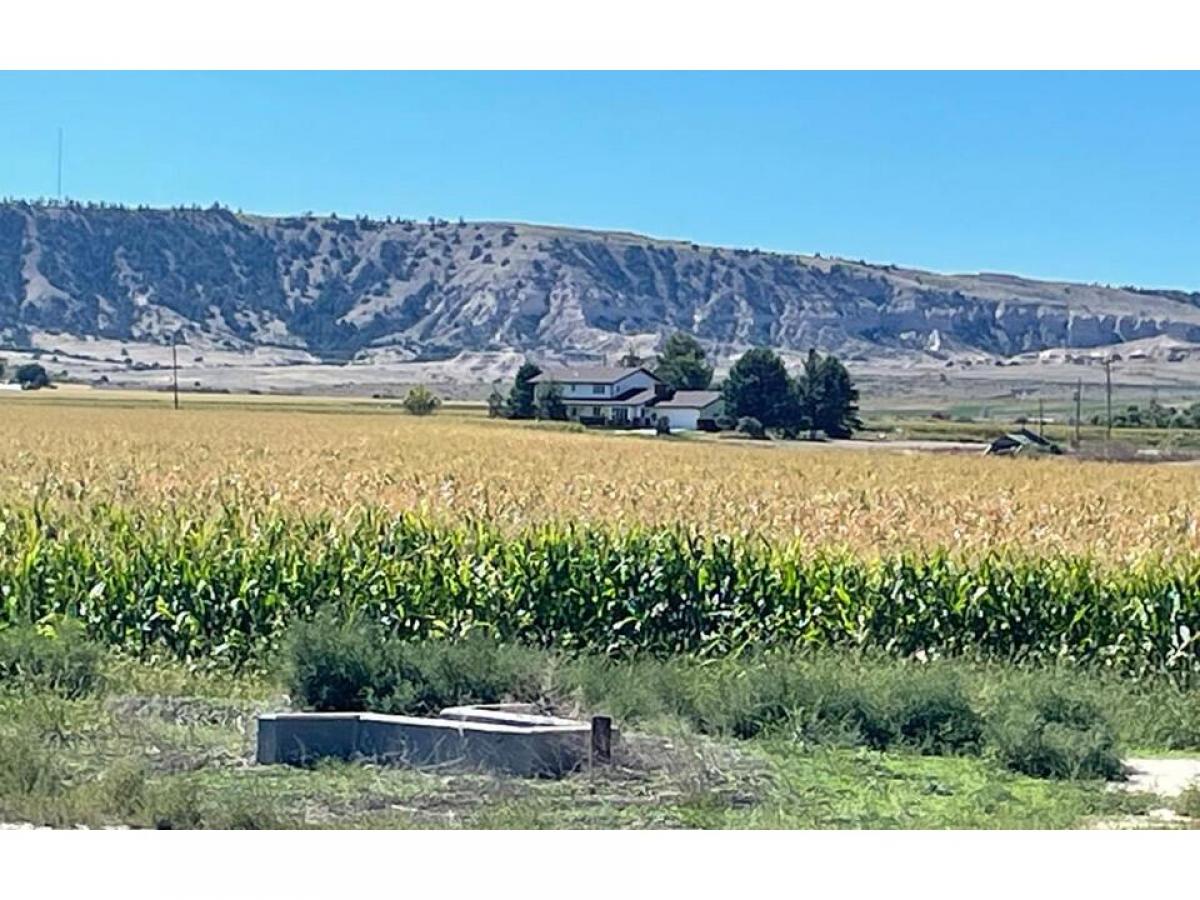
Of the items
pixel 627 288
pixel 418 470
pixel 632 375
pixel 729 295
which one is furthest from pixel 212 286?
pixel 418 470

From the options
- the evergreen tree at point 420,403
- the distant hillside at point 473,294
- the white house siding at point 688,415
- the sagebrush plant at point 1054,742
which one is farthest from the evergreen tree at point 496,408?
the sagebrush plant at point 1054,742

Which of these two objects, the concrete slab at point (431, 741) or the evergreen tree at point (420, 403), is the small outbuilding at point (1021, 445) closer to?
the evergreen tree at point (420, 403)

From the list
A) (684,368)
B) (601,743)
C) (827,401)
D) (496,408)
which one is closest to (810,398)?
(827,401)

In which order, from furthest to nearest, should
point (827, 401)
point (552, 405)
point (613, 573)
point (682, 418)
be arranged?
point (552, 405)
point (682, 418)
point (827, 401)
point (613, 573)

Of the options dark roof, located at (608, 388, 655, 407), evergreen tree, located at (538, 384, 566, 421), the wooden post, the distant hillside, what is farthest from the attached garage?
the wooden post

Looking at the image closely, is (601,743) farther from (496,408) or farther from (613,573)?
(496,408)

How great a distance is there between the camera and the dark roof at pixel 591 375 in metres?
68.5

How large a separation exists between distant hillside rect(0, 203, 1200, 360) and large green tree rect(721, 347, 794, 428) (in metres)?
48.0

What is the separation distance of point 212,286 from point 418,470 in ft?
408

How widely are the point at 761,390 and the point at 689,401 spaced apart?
3215 mm

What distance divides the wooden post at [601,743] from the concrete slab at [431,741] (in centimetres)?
5

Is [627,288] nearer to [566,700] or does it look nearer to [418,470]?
[418,470]

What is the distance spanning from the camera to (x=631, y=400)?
6762 cm

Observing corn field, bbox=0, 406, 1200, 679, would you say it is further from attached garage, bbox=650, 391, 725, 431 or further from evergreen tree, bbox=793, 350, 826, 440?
attached garage, bbox=650, 391, 725, 431
